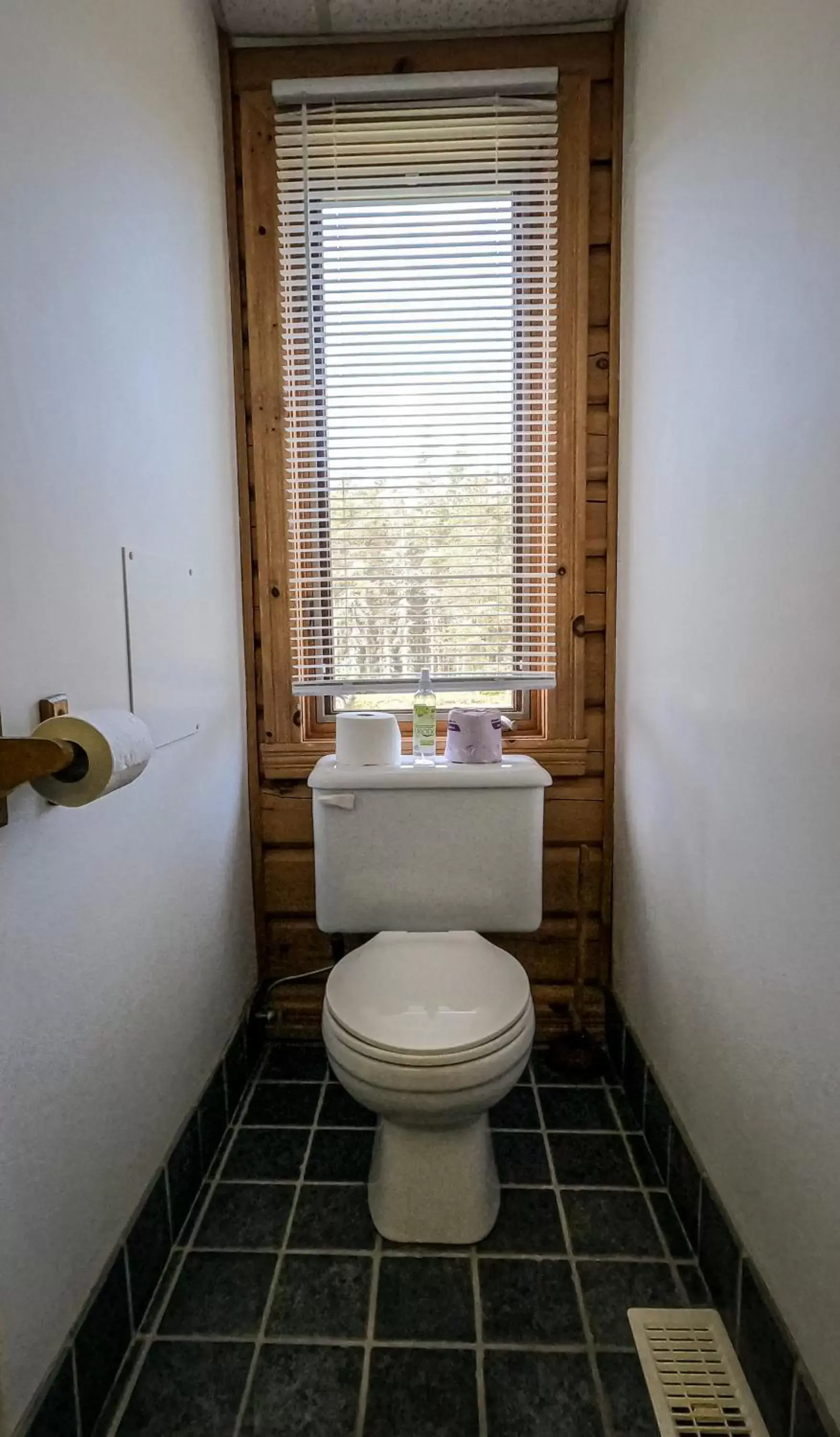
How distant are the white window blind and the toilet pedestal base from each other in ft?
Result: 3.25

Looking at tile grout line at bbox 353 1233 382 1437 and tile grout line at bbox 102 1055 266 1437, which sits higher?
tile grout line at bbox 102 1055 266 1437

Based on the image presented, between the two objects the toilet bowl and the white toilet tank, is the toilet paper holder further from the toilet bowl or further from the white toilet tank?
the white toilet tank

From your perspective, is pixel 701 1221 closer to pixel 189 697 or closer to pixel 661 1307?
pixel 661 1307

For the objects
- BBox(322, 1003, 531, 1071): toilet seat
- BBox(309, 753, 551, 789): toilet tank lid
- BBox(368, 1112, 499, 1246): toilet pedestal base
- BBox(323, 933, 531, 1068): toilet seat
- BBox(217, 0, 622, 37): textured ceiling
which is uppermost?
BBox(217, 0, 622, 37): textured ceiling

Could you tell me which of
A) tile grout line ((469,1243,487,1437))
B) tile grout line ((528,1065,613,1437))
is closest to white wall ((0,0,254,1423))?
tile grout line ((469,1243,487,1437))

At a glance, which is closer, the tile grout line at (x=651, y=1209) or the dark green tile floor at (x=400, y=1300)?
the dark green tile floor at (x=400, y=1300)

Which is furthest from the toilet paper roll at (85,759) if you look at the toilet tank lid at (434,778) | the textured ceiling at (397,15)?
the textured ceiling at (397,15)

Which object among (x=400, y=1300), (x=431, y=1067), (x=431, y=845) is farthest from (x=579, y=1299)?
(x=431, y=845)

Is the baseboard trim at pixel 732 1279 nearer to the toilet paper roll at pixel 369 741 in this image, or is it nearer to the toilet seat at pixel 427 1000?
the toilet seat at pixel 427 1000

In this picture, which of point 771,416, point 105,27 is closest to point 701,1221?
point 771,416

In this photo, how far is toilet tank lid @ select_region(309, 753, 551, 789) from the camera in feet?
5.34

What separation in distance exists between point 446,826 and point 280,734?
0.52 meters

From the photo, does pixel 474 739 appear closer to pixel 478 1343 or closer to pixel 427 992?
pixel 427 992

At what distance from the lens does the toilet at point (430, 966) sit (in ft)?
4.05
